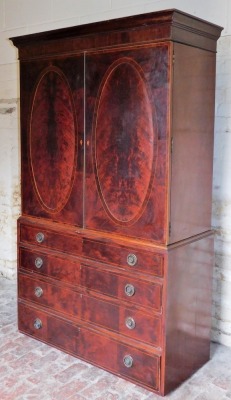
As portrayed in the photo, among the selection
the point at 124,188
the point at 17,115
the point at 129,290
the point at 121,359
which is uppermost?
the point at 17,115

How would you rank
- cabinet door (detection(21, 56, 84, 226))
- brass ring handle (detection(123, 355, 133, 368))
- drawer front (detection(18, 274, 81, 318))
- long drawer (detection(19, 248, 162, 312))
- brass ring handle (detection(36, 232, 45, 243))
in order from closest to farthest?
long drawer (detection(19, 248, 162, 312))
brass ring handle (detection(123, 355, 133, 368))
cabinet door (detection(21, 56, 84, 226))
drawer front (detection(18, 274, 81, 318))
brass ring handle (detection(36, 232, 45, 243))

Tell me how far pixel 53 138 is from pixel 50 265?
0.83 meters

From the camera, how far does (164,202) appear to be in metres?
2.40

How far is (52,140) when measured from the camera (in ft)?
9.51

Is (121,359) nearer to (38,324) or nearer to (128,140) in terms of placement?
(38,324)

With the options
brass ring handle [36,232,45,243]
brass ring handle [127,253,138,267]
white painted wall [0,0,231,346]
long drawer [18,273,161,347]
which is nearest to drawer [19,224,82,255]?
brass ring handle [36,232,45,243]

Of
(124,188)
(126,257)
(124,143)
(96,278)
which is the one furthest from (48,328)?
(124,143)

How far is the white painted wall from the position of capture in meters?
2.96

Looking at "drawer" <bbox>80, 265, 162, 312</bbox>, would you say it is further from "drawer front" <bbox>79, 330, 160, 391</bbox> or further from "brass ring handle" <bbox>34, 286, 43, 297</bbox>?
"brass ring handle" <bbox>34, 286, 43, 297</bbox>

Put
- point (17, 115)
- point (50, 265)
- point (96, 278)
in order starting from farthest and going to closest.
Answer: point (17, 115), point (50, 265), point (96, 278)

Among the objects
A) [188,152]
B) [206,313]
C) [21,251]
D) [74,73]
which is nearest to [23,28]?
[74,73]

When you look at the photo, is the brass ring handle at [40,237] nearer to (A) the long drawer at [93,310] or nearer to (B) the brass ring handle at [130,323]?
(A) the long drawer at [93,310]

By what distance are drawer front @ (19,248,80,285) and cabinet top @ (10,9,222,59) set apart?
129 cm

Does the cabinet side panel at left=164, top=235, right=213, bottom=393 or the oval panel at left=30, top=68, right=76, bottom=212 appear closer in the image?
the cabinet side panel at left=164, top=235, right=213, bottom=393
